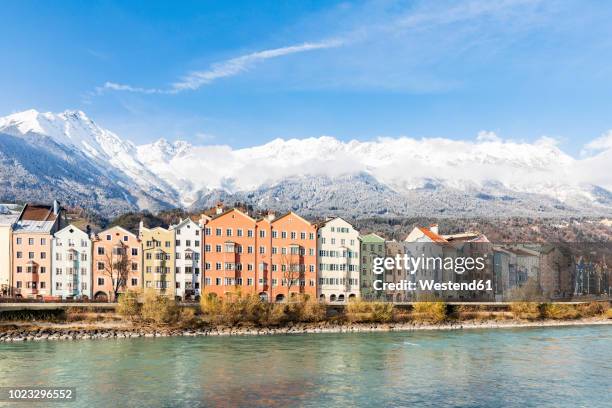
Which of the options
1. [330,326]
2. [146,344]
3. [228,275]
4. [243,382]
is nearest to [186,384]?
[243,382]

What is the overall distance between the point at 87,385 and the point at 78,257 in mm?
53051

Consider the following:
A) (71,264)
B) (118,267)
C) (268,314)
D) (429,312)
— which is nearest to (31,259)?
(71,264)

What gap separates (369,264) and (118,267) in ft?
129

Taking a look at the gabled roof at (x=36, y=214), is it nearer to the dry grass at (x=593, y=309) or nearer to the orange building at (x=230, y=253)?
the orange building at (x=230, y=253)

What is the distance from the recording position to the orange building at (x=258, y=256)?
324ft

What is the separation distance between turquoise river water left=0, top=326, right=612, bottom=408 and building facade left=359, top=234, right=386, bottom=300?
3340 centimetres

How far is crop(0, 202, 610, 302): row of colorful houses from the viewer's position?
9538cm

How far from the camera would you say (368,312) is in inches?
3457

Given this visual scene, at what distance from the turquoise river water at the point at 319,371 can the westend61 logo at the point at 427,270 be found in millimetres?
36564

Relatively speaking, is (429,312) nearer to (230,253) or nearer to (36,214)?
(230,253)

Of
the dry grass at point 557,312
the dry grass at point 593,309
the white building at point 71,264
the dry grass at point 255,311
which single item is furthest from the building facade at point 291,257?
the dry grass at point 593,309

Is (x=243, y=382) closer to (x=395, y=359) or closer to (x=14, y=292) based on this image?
(x=395, y=359)

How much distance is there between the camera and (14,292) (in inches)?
3684

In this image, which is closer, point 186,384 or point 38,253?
point 186,384
